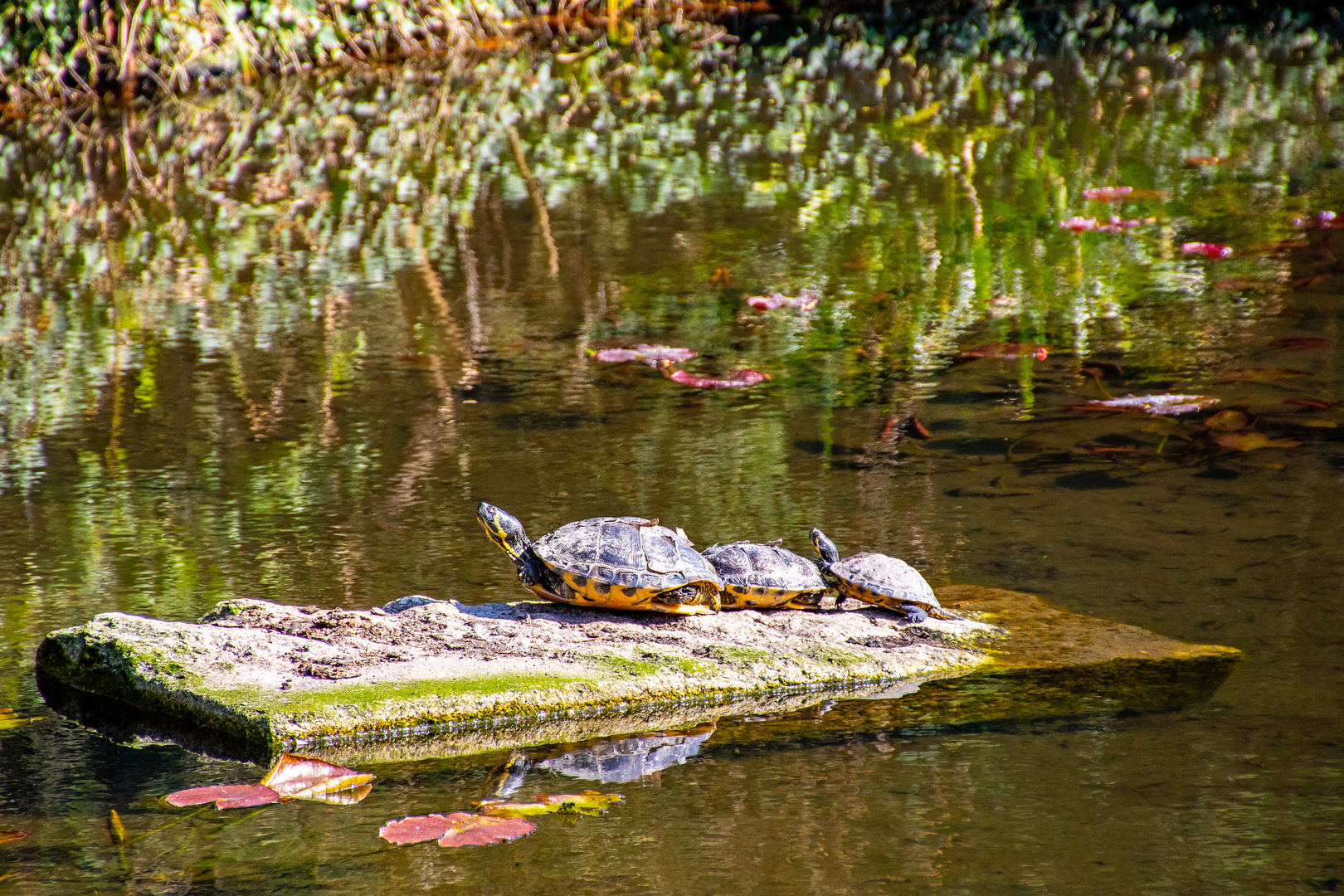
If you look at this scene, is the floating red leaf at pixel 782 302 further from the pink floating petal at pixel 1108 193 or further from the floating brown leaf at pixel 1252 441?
the pink floating petal at pixel 1108 193

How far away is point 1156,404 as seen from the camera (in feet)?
16.4

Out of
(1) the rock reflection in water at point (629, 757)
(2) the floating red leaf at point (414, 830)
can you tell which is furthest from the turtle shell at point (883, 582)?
(2) the floating red leaf at point (414, 830)

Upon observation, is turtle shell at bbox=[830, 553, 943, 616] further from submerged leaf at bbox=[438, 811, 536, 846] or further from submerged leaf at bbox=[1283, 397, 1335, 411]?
submerged leaf at bbox=[1283, 397, 1335, 411]

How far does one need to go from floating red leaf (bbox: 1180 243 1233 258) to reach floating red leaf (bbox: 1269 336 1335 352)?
1.53 meters

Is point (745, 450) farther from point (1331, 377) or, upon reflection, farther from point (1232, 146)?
point (1232, 146)

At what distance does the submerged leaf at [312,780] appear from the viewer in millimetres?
2650

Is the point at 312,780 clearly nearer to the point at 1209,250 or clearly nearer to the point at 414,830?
the point at 414,830

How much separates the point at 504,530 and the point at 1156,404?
274cm

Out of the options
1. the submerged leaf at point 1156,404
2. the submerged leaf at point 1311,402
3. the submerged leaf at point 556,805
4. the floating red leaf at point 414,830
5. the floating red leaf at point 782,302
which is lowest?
the submerged leaf at point 556,805

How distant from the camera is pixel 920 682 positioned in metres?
3.23

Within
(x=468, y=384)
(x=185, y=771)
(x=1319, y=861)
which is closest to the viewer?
(x=1319, y=861)

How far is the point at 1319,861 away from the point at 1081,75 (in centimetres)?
1255

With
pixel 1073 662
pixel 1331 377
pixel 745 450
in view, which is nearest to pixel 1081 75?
pixel 1331 377

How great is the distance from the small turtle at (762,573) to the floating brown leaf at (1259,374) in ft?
8.41
